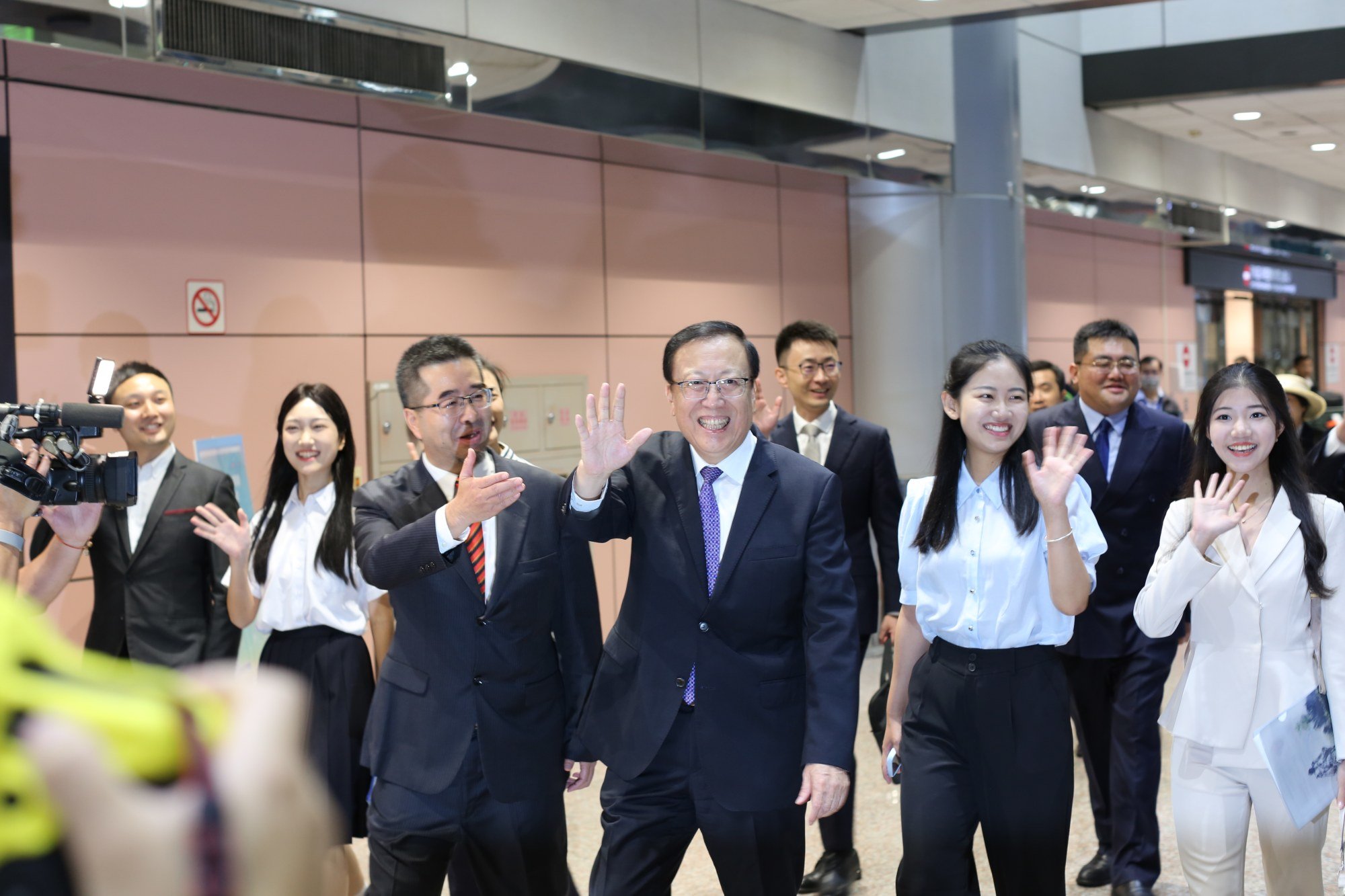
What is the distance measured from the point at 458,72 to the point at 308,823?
5411 mm

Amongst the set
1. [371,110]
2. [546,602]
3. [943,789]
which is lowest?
[943,789]

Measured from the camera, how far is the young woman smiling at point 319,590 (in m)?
3.71

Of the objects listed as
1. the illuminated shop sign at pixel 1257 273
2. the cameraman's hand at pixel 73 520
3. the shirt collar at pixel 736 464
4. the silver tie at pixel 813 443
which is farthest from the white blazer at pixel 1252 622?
the illuminated shop sign at pixel 1257 273

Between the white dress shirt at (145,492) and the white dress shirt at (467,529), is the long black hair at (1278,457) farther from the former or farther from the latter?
the white dress shirt at (145,492)

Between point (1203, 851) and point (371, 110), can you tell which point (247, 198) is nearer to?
point (371, 110)

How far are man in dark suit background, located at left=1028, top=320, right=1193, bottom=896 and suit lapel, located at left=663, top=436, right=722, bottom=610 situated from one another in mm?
1834

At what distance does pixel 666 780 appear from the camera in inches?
117

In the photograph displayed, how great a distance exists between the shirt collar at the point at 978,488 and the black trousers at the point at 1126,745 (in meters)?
→ 1.34

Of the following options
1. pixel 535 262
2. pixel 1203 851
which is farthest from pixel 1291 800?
pixel 535 262

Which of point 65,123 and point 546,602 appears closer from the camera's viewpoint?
point 546,602

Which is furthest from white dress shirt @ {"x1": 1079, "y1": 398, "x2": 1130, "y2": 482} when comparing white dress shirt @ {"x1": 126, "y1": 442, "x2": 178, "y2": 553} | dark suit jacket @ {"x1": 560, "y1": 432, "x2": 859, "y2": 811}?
white dress shirt @ {"x1": 126, "y1": 442, "x2": 178, "y2": 553}

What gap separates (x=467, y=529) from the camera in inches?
112

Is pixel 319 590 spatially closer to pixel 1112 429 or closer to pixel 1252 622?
pixel 1252 622

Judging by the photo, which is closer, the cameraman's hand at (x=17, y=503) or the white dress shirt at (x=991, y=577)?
the cameraman's hand at (x=17, y=503)
